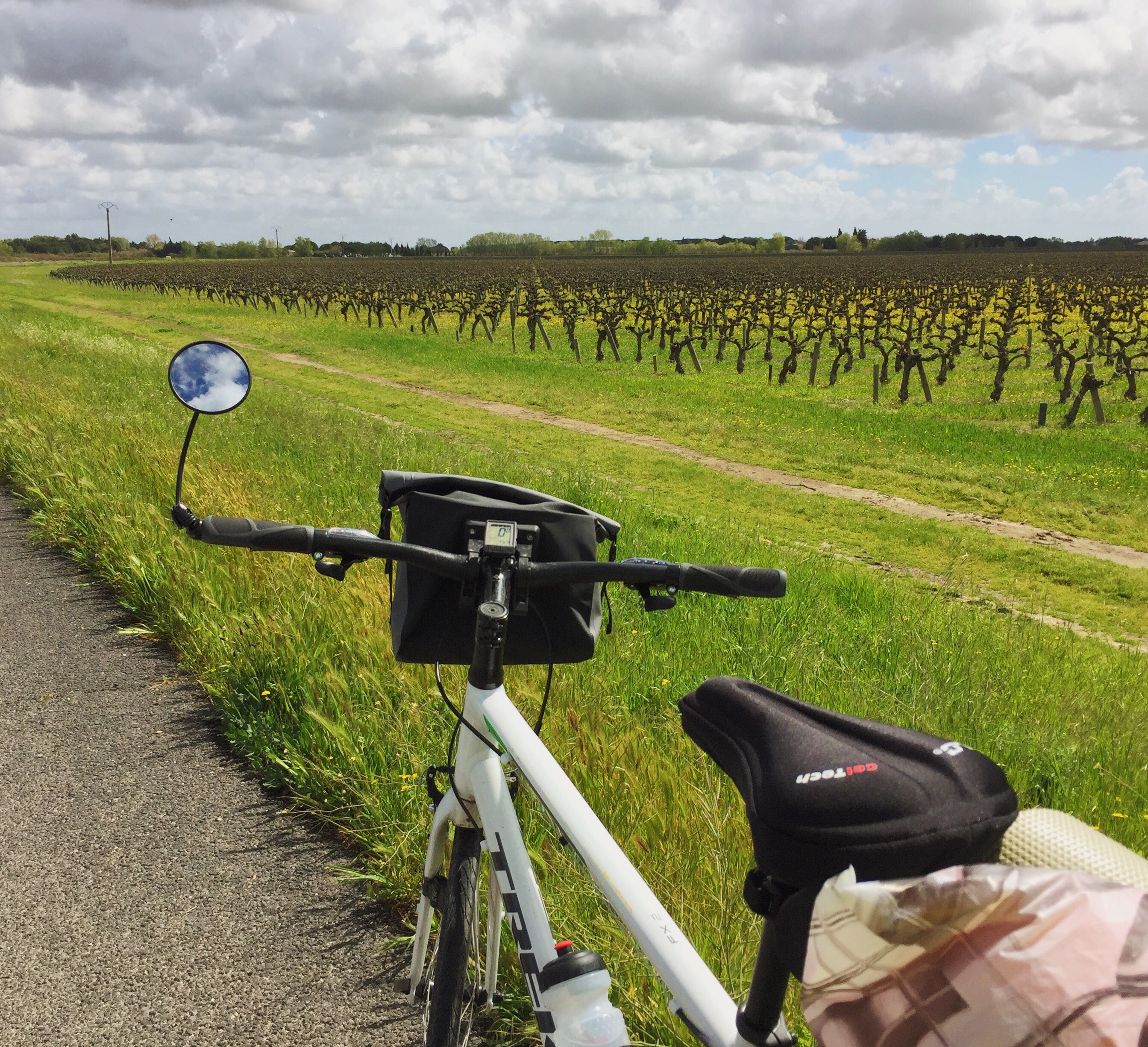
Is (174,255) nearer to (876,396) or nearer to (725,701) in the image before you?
(876,396)

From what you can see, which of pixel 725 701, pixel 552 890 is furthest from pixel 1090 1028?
pixel 552 890

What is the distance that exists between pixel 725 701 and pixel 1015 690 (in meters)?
4.28

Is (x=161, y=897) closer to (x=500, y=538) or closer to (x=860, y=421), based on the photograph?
(x=500, y=538)

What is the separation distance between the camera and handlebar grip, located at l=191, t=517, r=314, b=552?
1801 mm

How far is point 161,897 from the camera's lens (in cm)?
308

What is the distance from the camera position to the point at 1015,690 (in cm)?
501

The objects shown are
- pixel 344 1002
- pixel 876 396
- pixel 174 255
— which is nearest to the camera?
pixel 344 1002

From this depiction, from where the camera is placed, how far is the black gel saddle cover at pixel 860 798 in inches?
43.0

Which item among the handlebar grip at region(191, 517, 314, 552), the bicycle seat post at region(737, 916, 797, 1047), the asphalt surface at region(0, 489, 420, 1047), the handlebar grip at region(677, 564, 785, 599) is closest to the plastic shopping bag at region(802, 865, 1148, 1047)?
the bicycle seat post at region(737, 916, 797, 1047)

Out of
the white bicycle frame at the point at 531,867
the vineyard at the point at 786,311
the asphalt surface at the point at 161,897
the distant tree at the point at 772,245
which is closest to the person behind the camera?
the white bicycle frame at the point at 531,867

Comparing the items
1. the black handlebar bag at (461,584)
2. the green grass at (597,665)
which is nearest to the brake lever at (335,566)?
the black handlebar bag at (461,584)

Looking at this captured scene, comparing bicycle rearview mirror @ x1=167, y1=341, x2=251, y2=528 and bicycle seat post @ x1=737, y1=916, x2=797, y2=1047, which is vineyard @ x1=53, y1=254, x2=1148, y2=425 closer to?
bicycle rearview mirror @ x1=167, y1=341, x2=251, y2=528

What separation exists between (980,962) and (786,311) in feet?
168

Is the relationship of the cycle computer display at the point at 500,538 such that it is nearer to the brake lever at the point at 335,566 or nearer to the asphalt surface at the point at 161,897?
the brake lever at the point at 335,566
